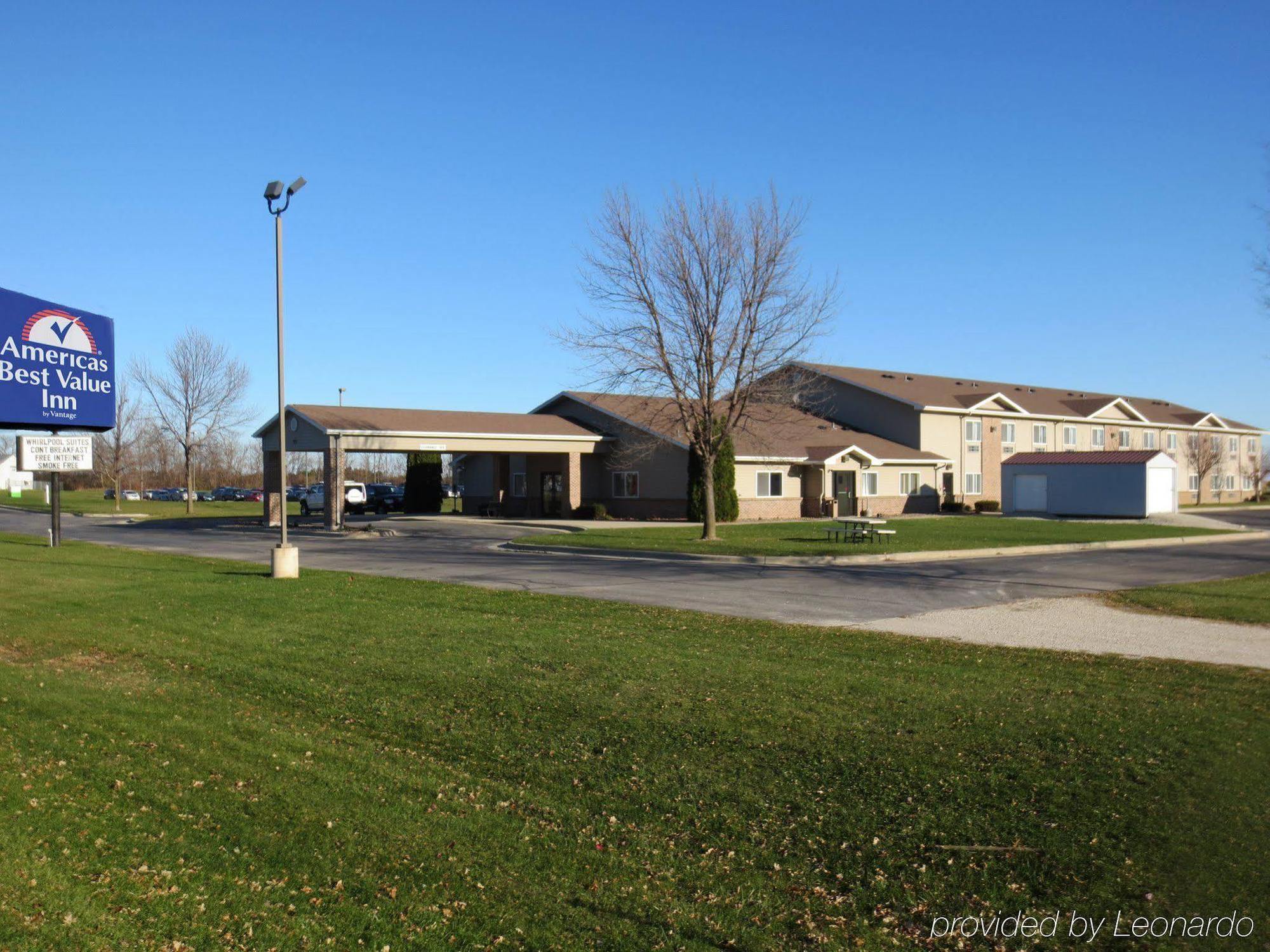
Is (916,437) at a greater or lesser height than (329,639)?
greater

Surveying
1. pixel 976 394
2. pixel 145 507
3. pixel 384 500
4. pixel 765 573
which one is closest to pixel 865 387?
pixel 976 394

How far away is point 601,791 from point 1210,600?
1377 centimetres

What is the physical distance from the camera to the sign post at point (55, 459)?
28.5m

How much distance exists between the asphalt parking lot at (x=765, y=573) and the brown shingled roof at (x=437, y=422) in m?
7.05

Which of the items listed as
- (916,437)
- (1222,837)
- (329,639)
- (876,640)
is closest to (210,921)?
(1222,837)

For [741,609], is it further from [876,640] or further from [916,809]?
[916,809]

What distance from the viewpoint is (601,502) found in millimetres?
47938

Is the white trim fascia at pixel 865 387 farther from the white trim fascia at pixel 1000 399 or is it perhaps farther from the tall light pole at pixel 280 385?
the tall light pole at pixel 280 385

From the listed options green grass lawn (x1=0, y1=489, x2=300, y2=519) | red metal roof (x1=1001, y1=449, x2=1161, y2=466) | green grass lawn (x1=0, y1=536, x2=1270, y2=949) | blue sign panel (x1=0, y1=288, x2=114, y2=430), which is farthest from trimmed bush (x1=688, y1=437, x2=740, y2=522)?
green grass lawn (x1=0, y1=536, x2=1270, y2=949)

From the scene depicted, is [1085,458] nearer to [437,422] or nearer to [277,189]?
[437,422]

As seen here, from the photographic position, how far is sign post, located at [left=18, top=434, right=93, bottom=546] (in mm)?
28516

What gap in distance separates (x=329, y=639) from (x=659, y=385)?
2178 centimetres

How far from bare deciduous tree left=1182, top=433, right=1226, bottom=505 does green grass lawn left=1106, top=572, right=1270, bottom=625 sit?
5529 centimetres

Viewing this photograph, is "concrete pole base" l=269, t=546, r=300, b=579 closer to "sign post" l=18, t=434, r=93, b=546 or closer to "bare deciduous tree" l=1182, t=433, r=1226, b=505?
"sign post" l=18, t=434, r=93, b=546
